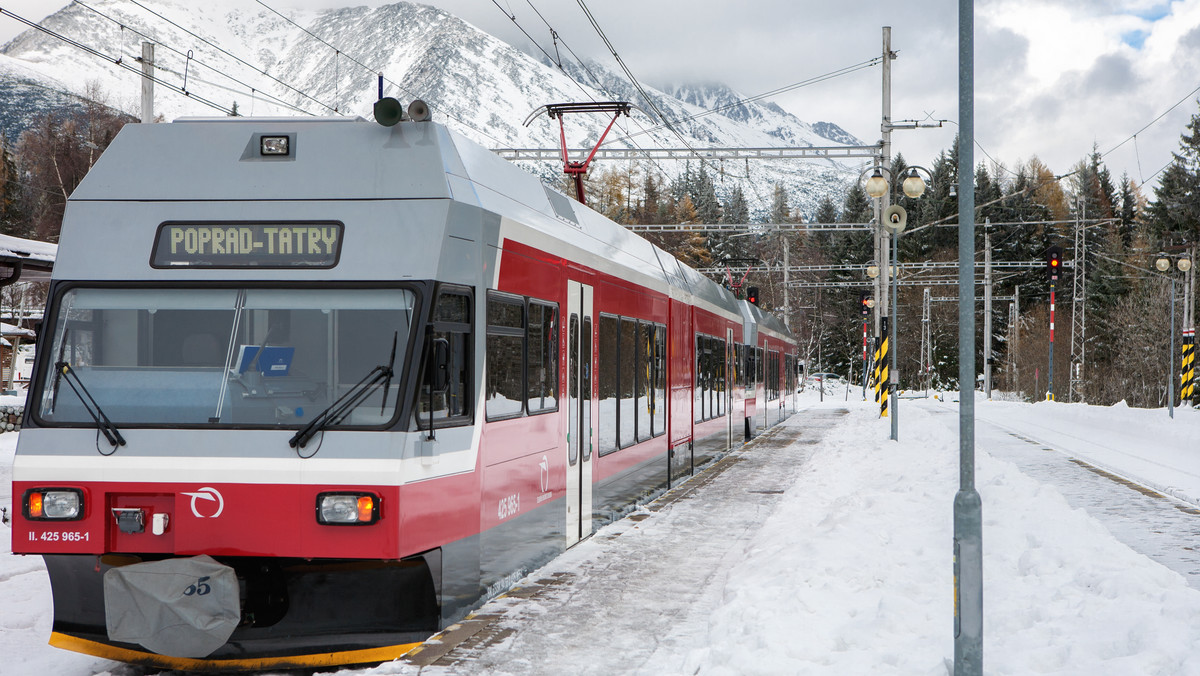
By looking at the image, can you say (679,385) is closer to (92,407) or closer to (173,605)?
(92,407)

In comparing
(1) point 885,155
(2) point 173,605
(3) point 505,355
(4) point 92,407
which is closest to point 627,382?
(3) point 505,355

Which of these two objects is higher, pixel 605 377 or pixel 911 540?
pixel 605 377

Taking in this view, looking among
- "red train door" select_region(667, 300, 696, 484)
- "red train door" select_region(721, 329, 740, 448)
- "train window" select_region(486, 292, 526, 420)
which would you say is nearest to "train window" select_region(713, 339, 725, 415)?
"red train door" select_region(721, 329, 740, 448)

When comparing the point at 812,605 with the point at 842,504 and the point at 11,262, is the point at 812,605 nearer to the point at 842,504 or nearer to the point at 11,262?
the point at 842,504

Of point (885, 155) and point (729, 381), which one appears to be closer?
point (729, 381)

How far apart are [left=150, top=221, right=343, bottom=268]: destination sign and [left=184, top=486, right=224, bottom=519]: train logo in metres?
1.36

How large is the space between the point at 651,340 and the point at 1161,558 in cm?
607

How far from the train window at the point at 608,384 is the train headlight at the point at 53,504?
5692 millimetres

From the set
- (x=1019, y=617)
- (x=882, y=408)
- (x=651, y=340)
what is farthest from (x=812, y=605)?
(x=882, y=408)

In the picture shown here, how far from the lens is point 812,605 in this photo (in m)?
7.43

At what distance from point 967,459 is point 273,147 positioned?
15.0 ft

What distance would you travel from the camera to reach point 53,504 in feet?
20.8

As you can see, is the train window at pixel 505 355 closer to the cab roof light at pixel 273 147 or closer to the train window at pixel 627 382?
the cab roof light at pixel 273 147

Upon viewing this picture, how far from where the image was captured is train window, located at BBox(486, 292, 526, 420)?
7816 millimetres
